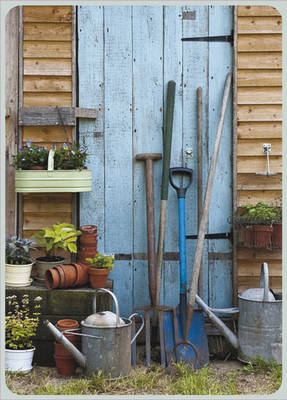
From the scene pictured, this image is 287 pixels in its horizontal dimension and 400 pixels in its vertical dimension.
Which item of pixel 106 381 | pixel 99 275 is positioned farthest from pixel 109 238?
pixel 106 381

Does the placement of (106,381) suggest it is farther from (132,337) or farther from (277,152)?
(277,152)

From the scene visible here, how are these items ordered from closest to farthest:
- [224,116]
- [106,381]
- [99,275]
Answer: [106,381], [99,275], [224,116]

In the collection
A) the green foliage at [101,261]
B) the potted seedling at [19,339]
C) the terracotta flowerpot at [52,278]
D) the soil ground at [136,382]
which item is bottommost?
the soil ground at [136,382]

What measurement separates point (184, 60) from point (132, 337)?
7.20 ft

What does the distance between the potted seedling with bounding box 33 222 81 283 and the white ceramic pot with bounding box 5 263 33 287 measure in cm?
12

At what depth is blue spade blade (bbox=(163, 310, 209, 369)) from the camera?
3887 mm

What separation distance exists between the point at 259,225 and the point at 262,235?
0.26ft

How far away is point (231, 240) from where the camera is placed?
439cm

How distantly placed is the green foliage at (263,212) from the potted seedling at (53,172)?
48.3 inches

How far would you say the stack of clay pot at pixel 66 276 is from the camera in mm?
3840

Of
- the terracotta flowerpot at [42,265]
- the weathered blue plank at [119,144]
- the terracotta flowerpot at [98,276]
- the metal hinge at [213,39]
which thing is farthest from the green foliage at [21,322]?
the metal hinge at [213,39]

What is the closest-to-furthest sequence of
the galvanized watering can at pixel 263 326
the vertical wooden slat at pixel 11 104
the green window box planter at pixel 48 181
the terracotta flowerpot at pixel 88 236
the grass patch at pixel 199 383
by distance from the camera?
the grass patch at pixel 199 383
the galvanized watering can at pixel 263 326
the green window box planter at pixel 48 181
the terracotta flowerpot at pixel 88 236
the vertical wooden slat at pixel 11 104

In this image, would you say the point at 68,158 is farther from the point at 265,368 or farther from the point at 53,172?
the point at 265,368

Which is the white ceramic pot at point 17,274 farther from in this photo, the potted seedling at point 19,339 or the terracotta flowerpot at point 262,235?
the terracotta flowerpot at point 262,235
